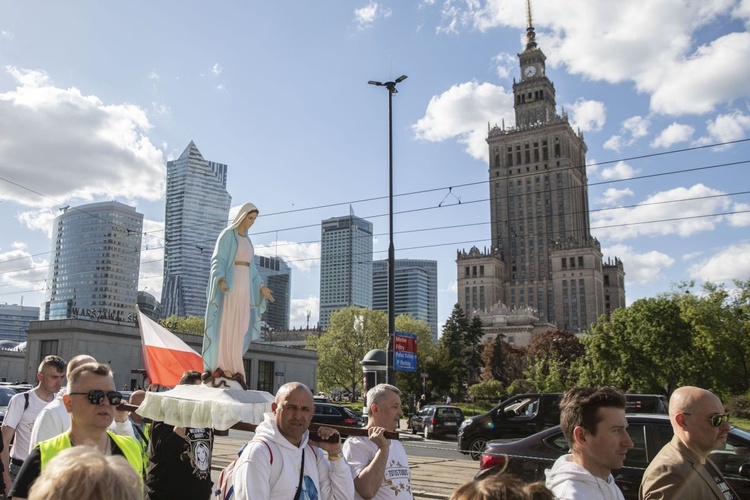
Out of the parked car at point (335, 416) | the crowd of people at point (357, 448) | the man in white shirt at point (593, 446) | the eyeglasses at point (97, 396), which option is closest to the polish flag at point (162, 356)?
the crowd of people at point (357, 448)

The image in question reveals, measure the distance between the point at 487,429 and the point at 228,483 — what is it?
1449 centimetres

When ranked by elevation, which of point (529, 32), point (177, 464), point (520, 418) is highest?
point (529, 32)

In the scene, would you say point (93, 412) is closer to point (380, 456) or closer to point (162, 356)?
point (380, 456)

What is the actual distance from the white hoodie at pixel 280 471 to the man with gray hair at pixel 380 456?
0.27m

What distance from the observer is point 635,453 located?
857 centimetres

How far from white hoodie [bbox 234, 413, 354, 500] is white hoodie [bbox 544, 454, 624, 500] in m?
1.30

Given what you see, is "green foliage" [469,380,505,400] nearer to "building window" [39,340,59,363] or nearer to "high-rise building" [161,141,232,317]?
"building window" [39,340,59,363]

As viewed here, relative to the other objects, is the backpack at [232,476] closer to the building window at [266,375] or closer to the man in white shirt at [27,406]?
the man in white shirt at [27,406]

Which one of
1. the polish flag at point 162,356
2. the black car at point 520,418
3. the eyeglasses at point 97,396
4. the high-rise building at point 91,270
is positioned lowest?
the black car at point 520,418

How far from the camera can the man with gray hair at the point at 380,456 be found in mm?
4199

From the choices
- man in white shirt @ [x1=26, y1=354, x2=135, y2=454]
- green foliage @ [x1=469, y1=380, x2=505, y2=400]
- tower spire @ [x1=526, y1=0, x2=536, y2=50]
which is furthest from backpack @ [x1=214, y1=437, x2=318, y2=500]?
tower spire @ [x1=526, y1=0, x2=536, y2=50]

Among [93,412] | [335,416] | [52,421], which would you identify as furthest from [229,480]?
[335,416]

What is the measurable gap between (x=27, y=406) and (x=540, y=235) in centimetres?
13819

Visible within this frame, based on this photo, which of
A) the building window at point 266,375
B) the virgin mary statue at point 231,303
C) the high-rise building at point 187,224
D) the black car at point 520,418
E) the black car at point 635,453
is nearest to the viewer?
the black car at point 635,453
